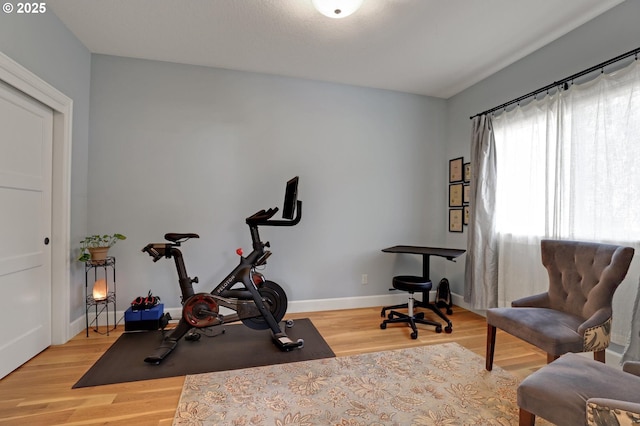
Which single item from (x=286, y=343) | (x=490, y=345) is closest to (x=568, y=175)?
(x=490, y=345)

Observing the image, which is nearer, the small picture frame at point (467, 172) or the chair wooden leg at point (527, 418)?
the chair wooden leg at point (527, 418)

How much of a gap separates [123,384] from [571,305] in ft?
10.2

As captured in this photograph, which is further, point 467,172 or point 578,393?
point 467,172

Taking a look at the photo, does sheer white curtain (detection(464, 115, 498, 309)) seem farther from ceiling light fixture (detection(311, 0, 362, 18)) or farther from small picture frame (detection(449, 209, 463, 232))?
ceiling light fixture (detection(311, 0, 362, 18))

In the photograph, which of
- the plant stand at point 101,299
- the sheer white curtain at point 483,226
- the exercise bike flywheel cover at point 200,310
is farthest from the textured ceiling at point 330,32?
the exercise bike flywheel cover at point 200,310

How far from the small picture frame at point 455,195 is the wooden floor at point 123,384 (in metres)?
1.41

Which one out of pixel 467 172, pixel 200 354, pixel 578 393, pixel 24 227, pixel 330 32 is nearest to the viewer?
pixel 578 393

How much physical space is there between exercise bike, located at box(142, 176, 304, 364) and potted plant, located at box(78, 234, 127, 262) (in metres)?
0.58

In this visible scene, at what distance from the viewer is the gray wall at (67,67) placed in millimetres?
2119

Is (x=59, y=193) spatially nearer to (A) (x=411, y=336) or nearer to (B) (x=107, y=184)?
(B) (x=107, y=184)

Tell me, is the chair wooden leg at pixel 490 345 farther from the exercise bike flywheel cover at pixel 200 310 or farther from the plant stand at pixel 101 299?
the plant stand at pixel 101 299

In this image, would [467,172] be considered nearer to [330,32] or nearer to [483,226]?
[483,226]

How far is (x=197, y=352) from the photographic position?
99.3 inches

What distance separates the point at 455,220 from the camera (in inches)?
154
